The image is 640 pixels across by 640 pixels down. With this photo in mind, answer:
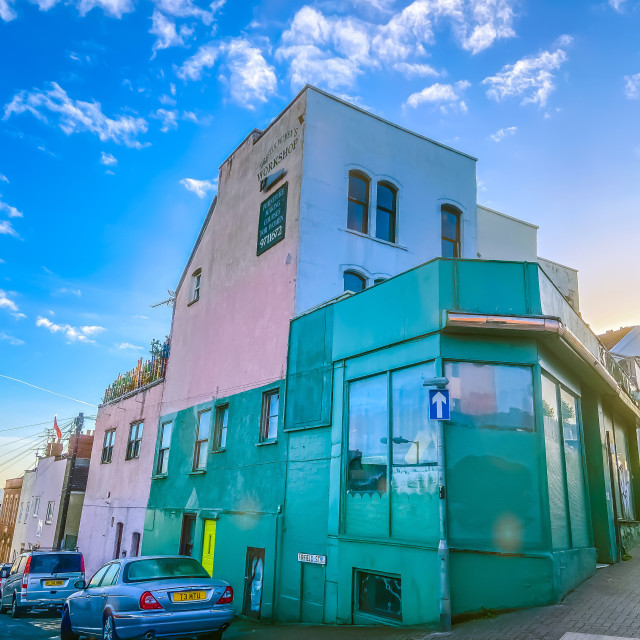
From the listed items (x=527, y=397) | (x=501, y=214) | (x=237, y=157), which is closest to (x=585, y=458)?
(x=527, y=397)

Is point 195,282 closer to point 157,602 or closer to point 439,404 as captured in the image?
point 157,602

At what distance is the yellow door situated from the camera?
1598 cm

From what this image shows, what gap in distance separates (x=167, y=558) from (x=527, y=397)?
6756 millimetres

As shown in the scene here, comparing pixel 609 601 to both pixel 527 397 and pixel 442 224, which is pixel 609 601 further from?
pixel 442 224

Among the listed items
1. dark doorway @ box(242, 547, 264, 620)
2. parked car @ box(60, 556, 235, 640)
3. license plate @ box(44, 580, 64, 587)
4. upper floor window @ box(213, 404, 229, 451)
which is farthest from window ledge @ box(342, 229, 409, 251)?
license plate @ box(44, 580, 64, 587)

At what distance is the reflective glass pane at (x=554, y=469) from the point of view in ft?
32.7

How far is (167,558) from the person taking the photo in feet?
33.9

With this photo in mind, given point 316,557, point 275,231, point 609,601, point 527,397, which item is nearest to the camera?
point 609,601

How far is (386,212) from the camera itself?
56.9ft

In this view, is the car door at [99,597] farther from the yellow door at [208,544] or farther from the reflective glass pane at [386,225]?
the reflective glass pane at [386,225]

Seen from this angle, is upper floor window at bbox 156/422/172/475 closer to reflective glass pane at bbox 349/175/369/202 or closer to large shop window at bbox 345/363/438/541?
reflective glass pane at bbox 349/175/369/202

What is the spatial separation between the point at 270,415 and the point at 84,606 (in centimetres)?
587

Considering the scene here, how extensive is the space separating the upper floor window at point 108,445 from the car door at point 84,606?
15.5 metres

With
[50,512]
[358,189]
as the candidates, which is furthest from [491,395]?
[50,512]
